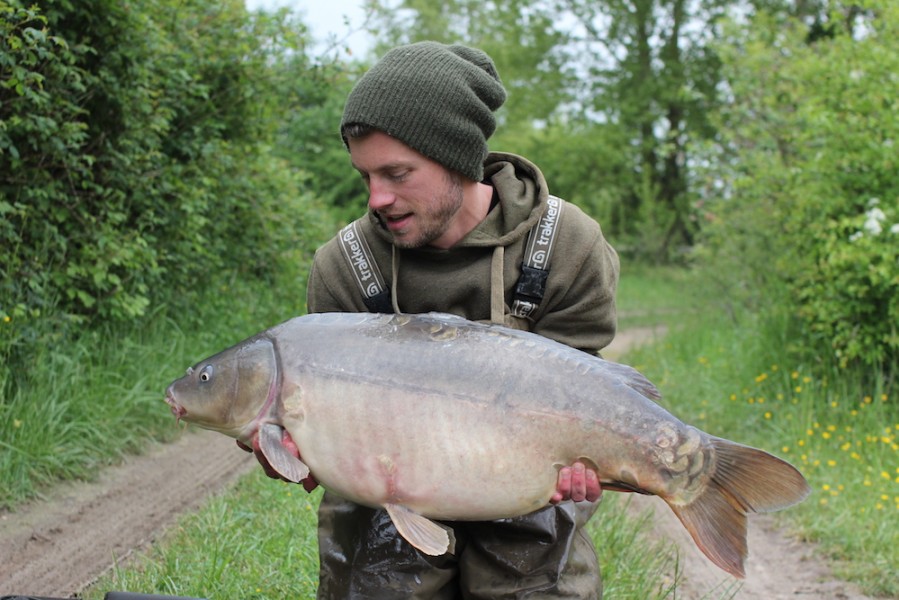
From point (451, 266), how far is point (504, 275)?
0.17m

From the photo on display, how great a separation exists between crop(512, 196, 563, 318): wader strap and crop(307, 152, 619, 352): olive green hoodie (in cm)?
2

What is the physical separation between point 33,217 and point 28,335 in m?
0.71

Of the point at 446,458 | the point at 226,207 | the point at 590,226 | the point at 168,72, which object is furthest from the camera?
the point at 226,207

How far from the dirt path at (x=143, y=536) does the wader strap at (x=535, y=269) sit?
5.31 ft

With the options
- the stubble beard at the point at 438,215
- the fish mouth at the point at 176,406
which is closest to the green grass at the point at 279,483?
the fish mouth at the point at 176,406

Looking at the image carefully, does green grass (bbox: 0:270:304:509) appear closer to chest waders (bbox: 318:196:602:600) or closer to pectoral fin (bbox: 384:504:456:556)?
chest waders (bbox: 318:196:602:600)

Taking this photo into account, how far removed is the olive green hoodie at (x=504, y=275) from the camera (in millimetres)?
2918

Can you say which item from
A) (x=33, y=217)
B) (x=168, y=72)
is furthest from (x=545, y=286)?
(x=168, y=72)

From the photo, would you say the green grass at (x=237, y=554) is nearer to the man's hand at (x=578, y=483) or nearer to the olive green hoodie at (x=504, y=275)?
the olive green hoodie at (x=504, y=275)

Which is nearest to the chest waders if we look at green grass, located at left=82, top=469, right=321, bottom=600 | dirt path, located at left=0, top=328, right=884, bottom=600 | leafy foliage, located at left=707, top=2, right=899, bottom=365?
green grass, located at left=82, top=469, right=321, bottom=600

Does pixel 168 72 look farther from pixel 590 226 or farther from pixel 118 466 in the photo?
pixel 590 226

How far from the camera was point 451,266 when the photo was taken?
9.80 feet

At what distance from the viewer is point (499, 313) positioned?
2.85 meters

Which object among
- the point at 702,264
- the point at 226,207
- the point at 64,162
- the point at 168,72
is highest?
the point at 168,72
